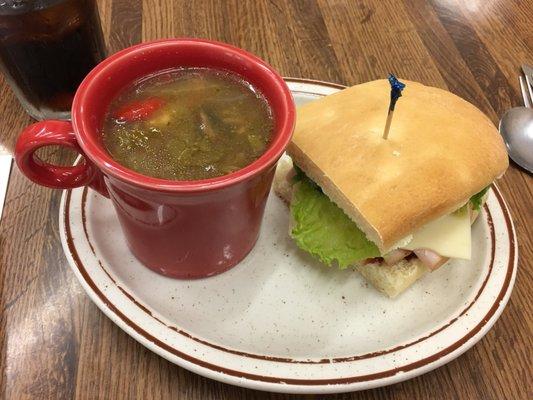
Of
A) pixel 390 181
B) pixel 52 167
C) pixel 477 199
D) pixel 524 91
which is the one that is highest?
pixel 52 167

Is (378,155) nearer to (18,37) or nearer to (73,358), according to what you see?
(73,358)

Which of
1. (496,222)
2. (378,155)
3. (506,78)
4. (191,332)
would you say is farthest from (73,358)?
(506,78)

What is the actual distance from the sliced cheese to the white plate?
0.06m

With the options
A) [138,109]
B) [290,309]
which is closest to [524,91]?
[290,309]

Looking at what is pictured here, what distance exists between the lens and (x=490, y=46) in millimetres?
2014

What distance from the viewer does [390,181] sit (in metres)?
1.15

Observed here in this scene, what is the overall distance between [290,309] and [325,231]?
0.22 meters

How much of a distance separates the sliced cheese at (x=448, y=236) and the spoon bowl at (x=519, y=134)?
1.45 ft

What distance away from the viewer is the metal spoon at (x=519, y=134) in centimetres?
158

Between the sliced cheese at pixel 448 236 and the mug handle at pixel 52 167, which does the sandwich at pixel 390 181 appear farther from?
the mug handle at pixel 52 167

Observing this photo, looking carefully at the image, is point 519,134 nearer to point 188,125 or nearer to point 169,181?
point 188,125

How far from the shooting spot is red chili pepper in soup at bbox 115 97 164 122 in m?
1.06

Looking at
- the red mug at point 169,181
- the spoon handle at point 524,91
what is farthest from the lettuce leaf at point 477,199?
the spoon handle at point 524,91

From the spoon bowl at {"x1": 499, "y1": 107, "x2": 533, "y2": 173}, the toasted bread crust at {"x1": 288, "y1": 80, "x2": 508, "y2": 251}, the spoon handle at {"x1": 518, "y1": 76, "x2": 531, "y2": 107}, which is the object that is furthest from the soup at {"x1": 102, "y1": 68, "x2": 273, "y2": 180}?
the spoon handle at {"x1": 518, "y1": 76, "x2": 531, "y2": 107}
